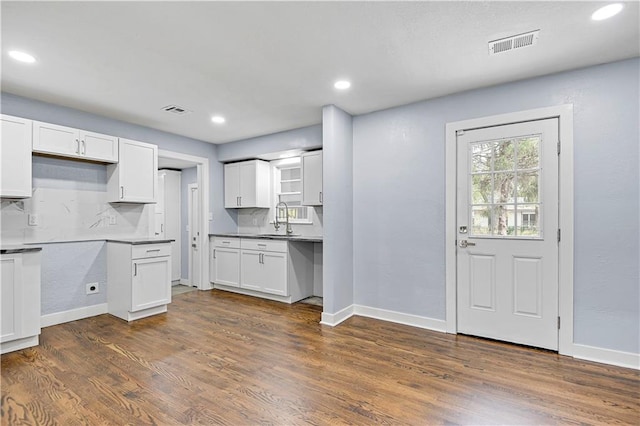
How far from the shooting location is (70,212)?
3818 millimetres

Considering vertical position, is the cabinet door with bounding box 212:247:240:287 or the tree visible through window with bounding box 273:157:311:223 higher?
the tree visible through window with bounding box 273:157:311:223

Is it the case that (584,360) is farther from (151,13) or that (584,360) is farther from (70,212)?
(70,212)

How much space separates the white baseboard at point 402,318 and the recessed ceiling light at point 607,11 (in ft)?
8.93

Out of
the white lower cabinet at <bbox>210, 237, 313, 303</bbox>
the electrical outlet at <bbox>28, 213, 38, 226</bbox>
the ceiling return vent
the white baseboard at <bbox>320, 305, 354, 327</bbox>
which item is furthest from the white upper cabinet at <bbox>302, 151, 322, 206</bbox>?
the electrical outlet at <bbox>28, 213, 38, 226</bbox>

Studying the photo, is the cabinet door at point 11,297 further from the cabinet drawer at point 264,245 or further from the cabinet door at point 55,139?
the cabinet drawer at point 264,245

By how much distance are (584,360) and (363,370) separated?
183 centimetres

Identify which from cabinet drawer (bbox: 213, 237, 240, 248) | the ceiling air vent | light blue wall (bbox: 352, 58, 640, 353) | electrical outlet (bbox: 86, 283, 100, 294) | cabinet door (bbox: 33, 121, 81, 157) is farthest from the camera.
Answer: cabinet drawer (bbox: 213, 237, 240, 248)

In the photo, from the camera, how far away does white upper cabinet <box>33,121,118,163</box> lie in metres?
3.34

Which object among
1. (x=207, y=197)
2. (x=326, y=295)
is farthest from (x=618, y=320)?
(x=207, y=197)

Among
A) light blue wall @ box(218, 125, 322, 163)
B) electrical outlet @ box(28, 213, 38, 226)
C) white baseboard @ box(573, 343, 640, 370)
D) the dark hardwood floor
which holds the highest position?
light blue wall @ box(218, 125, 322, 163)

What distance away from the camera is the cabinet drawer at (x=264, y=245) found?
4516 mm

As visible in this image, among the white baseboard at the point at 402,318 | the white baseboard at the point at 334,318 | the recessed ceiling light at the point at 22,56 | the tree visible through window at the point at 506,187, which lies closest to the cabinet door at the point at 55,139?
the recessed ceiling light at the point at 22,56

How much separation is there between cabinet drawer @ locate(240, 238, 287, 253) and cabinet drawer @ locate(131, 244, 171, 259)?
44.0 inches

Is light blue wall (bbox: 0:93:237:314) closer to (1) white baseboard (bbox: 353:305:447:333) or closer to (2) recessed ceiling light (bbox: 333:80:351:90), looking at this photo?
(2) recessed ceiling light (bbox: 333:80:351:90)
